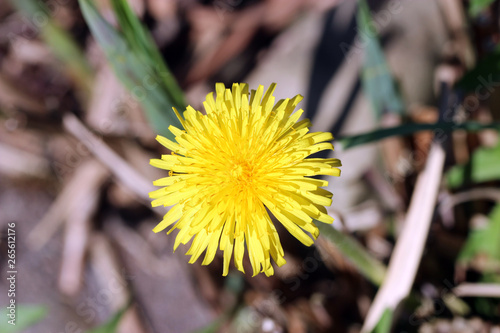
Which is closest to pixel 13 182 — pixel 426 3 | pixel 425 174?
pixel 425 174

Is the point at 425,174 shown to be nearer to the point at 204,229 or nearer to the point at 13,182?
the point at 204,229

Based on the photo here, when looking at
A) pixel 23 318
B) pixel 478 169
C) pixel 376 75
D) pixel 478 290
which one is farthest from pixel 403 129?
pixel 23 318

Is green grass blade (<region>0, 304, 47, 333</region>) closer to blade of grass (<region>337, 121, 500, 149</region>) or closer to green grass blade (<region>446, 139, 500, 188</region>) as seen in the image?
blade of grass (<region>337, 121, 500, 149</region>)

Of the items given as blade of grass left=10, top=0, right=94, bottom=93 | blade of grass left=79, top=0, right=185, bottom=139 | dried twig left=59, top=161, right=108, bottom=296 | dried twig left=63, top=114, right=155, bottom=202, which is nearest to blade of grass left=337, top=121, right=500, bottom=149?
blade of grass left=79, top=0, right=185, bottom=139

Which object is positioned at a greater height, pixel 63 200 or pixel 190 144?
pixel 63 200

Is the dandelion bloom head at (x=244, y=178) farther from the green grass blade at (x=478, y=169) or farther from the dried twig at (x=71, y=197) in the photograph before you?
the dried twig at (x=71, y=197)

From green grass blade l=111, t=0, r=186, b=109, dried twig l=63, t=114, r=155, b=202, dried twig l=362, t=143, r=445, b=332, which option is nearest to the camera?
green grass blade l=111, t=0, r=186, b=109
